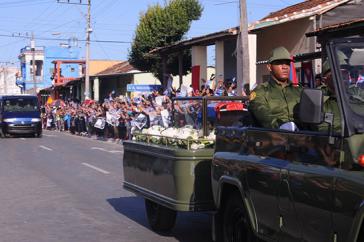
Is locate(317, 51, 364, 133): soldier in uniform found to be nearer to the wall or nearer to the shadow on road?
the shadow on road

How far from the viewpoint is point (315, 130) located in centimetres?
422

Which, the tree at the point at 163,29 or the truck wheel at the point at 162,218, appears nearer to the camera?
the truck wheel at the point at 162,218

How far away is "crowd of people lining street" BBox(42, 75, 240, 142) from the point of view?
19891 millimetres

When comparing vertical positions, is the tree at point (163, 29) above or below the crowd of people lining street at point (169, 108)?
above

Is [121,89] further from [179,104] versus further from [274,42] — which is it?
[179,104]

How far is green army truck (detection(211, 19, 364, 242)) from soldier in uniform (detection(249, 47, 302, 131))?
6.1 inches

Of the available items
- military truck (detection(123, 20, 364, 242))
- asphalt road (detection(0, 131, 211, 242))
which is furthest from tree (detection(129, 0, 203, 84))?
military truck (detection(123, 20, 364, 242))

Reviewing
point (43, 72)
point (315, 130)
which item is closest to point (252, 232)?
point (315, 130)

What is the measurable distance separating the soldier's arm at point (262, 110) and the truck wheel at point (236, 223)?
0.78 metres

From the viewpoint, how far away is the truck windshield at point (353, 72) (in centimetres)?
389

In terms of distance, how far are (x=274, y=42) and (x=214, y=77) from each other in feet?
9.50

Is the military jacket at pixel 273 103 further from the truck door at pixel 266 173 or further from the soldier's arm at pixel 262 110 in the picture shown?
the truck door at pixel 266 173

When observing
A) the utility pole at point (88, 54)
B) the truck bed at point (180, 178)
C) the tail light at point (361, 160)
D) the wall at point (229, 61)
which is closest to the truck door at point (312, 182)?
the tail light at point (361, 160)

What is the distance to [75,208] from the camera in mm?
9555
